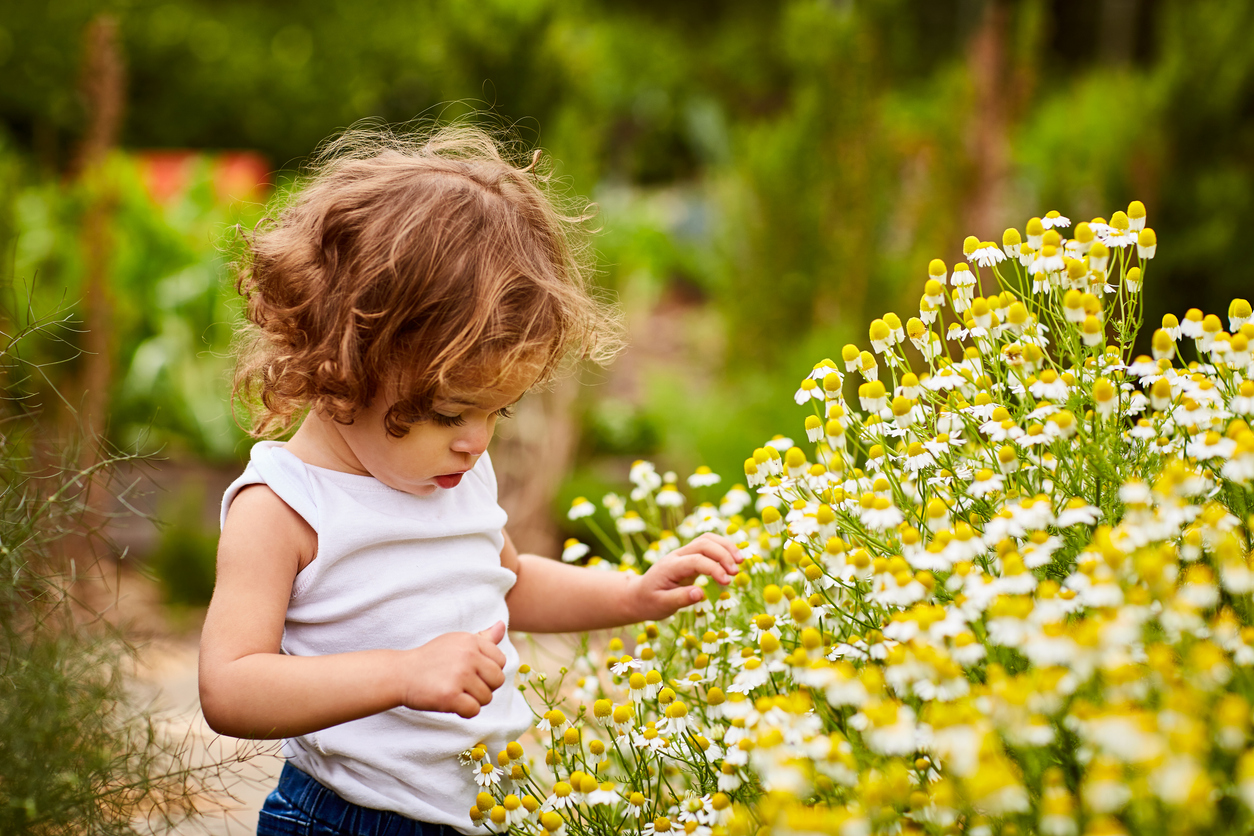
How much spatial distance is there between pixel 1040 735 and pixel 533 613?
1.07 m

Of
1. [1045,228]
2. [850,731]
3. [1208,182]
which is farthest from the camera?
[1208,182]

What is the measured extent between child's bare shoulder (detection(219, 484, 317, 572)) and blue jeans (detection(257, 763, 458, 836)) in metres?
0.35

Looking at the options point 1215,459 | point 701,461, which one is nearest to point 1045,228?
point 1215,459

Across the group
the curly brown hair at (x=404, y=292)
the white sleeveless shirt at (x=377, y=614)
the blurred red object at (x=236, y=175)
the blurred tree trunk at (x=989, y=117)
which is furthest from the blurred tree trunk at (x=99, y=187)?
the blurred tree trunk at (x=989, y=117)

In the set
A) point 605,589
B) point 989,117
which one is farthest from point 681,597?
point 989,117

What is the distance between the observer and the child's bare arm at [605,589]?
62.5 inches

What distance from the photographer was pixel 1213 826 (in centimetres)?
95

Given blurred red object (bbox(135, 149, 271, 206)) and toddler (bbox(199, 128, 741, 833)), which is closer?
toddler (bbox(199, 128, 741, 833))

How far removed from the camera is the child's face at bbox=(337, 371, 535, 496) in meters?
1.43

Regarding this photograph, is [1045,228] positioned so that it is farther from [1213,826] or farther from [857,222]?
[857,222]

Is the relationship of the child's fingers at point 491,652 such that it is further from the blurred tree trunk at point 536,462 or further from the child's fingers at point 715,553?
the blurred tree trunk at point 536,462

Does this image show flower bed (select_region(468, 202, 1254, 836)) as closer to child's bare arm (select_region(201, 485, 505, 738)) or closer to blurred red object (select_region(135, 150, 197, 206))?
child's bare arm (select_region(201, 485, 505, 738))

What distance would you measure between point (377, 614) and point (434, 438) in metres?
0.27

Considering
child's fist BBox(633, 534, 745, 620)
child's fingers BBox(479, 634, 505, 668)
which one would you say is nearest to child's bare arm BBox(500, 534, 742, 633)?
child's fist BBox(633, 534, 745, 620)
